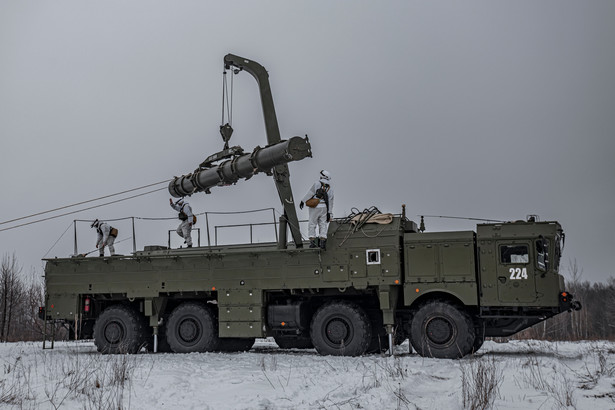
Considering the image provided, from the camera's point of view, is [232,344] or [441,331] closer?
[441,331]

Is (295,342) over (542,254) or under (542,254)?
under

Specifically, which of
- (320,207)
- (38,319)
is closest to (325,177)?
(320,207)

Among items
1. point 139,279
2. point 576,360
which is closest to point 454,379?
point 576,360

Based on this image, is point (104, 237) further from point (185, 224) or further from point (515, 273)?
point (515, 273)

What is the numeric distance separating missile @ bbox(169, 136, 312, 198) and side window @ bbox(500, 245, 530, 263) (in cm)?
512

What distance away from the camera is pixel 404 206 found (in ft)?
47.9

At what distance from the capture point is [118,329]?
16406 millimetres

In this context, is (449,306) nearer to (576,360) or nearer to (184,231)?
(576,360)

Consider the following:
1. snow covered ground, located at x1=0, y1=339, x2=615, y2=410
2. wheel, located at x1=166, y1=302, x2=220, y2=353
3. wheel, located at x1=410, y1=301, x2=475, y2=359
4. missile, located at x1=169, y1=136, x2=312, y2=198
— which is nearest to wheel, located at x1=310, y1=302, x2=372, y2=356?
wheel, located at x1=410, y1=301, x2=475, y2=359

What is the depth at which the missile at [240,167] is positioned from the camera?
48.8ft

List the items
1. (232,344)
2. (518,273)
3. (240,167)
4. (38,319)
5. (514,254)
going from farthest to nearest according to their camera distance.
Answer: (38,319), (232,344), (240,167), (514,254), (518,273)

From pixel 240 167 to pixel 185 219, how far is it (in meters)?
2.80

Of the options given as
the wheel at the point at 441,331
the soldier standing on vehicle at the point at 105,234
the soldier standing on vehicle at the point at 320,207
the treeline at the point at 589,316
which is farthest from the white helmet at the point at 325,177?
the treeline at the point at 589,316

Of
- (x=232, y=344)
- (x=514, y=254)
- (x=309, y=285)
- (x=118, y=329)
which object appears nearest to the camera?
(x=514, y=254)
